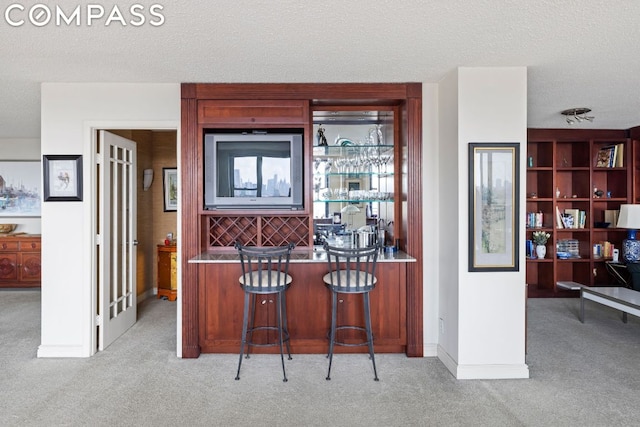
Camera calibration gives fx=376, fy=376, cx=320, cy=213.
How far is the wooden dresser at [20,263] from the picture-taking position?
19.6 ft

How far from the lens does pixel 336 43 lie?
2586mm

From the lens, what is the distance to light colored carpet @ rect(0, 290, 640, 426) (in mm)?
2479

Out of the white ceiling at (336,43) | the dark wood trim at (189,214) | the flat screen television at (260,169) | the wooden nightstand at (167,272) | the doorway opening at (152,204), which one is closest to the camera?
the white ceiling at (336,43)

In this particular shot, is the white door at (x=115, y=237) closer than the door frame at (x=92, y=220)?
No

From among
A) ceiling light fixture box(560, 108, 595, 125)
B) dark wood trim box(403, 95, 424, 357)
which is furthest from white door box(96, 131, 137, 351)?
ceiling light fixture box(560, 108, 595, 125)

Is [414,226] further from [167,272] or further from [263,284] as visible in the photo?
[167,272]

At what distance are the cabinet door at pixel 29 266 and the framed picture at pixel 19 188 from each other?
2.56 ft

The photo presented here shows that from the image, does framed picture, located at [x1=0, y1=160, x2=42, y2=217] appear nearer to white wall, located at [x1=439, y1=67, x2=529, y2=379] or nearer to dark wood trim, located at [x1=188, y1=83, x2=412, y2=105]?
dark wood trim, located at [x1=188, y1=83, x2=412, y2=105]

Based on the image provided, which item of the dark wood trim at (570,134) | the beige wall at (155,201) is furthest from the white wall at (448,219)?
the beige wall at (155,201)

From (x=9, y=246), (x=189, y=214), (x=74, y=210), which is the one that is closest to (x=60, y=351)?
(x=74, y=210)

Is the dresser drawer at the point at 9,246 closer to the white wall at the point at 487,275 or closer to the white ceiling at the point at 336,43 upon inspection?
the white ceiling at the point at 336,43

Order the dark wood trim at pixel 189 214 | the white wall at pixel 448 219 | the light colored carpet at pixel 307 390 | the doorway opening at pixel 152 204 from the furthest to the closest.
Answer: the doorway opening at pixel 152 204
the dark wood trim at pixel 189 214
the white wall at pixel 448 219
the light colored carpet at pixel 307 390

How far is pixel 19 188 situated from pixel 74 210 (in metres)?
4.12

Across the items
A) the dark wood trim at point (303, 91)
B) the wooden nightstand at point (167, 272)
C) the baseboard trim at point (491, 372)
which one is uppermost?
the dark wood trim at point (303, 91)
